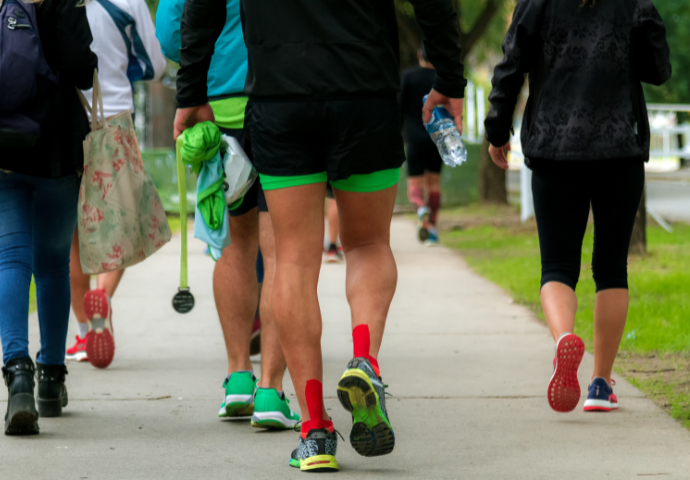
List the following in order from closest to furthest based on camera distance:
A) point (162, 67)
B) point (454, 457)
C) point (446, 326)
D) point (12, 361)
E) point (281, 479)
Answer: point (281, 479), point (454, 457), point (12, 361), point (162, 67), point (446, 326)

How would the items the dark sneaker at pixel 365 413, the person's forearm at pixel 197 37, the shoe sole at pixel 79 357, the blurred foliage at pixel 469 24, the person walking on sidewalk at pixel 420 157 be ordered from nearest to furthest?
the dark sneaker at pixel 365 413
the person's forearm at pixel 197 37
the shoe sole at pixel 79 357
the person walking on sidewalk at pixel 420 157
the blurred foliage at pixel 469 24

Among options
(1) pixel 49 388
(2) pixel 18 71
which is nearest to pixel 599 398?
(1) pixel 49 388

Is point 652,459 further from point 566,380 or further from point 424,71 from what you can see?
point 424,71

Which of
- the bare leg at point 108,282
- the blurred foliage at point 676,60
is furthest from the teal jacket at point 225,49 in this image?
the blurred foliage at point 676,60

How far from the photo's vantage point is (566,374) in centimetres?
364

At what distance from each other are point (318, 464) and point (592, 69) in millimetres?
1792

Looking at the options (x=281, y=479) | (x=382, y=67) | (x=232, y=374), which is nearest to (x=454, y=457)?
(x=281, y=479)

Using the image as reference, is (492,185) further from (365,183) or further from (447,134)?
(365,183)

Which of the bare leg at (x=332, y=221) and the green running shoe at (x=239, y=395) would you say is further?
the bare leg at (x=332, y=221)

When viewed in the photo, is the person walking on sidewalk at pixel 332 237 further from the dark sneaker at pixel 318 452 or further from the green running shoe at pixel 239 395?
the dark sneaker at pixel 318 452

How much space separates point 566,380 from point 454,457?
49cm

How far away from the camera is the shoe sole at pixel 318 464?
10.9ft

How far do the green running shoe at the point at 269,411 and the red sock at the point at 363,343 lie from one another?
28.9 inches

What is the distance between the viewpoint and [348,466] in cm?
344
